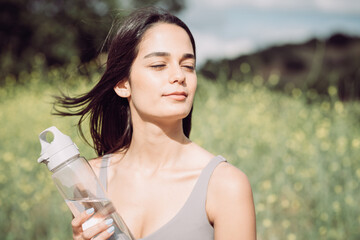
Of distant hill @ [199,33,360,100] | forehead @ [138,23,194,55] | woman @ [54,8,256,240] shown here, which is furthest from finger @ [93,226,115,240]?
distant hill @ [199,33,360,100]

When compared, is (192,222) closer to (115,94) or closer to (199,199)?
(199,199)

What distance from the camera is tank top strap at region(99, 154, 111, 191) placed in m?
Answer: 1.84

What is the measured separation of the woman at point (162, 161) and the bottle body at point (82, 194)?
6cm

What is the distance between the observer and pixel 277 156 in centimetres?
376

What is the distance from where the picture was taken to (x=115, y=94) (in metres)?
2.03

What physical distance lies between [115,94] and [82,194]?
2.21 feet

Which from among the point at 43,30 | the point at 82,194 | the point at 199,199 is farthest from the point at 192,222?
the point at 43,30

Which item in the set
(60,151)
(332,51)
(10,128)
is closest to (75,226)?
(60,151)

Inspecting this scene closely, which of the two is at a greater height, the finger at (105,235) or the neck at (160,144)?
the neck at (160,144)

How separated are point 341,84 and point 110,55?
691 centimetres

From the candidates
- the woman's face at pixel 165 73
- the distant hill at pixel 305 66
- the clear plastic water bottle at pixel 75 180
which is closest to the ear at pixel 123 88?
the woman's face at pixel 165 73

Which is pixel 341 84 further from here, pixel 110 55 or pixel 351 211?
pixel 110 55

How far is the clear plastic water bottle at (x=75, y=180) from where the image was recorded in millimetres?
1342

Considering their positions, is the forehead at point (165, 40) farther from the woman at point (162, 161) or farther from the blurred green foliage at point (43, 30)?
the blurred green foliage at point (43, 30)
